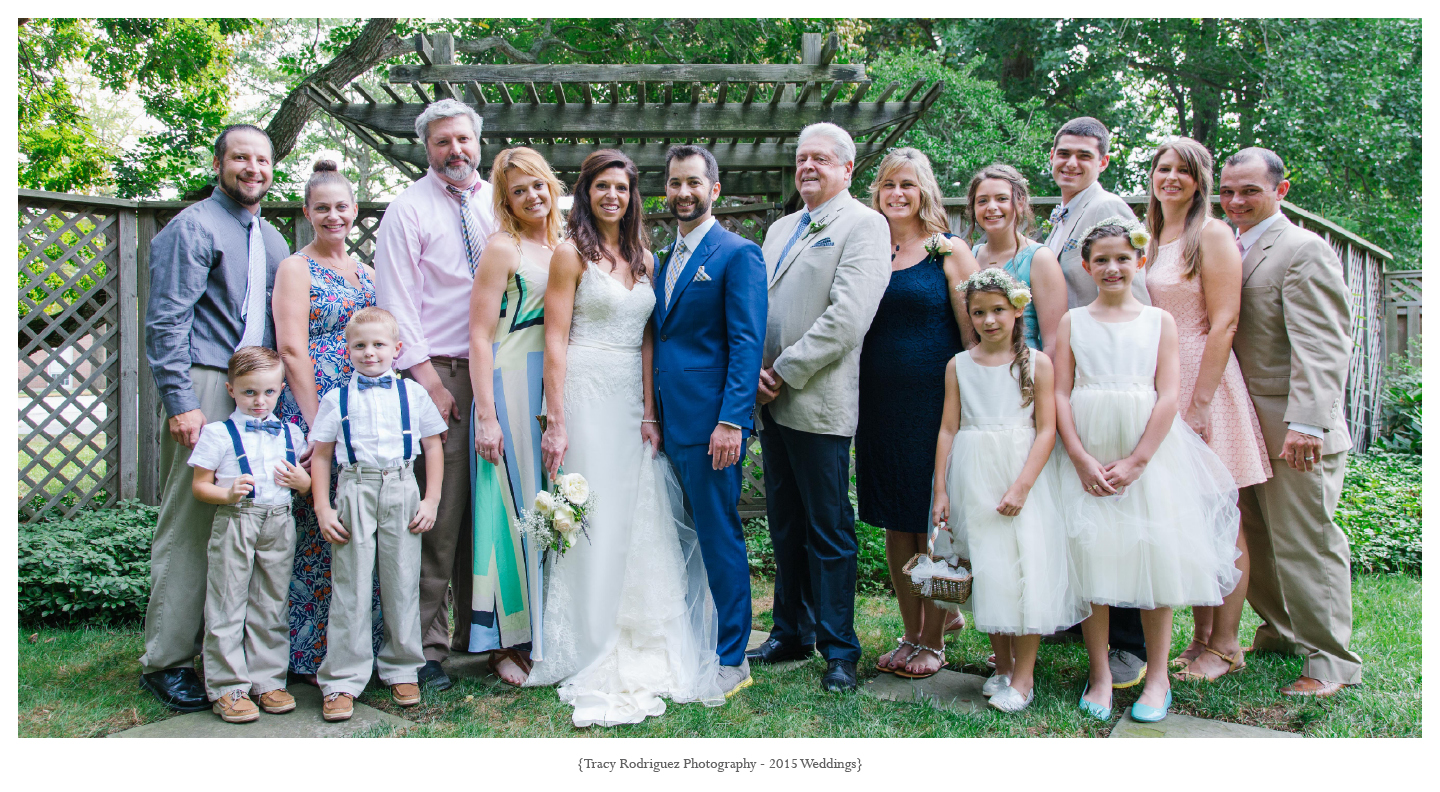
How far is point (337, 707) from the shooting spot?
2.96 meters

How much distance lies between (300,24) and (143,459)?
65.6 feet

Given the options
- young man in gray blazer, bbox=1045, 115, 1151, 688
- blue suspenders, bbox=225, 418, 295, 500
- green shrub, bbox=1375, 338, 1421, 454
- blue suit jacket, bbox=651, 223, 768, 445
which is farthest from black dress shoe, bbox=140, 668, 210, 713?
green shrub, bbox=1375, 338, 1421, 454

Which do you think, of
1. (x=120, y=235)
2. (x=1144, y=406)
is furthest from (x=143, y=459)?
(x=1144, y=406)

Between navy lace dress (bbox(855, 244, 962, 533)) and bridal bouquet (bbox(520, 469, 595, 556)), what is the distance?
3.89 ft

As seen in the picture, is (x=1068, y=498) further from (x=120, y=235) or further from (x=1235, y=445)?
(x=120, y=235)

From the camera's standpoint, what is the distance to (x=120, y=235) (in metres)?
5.25

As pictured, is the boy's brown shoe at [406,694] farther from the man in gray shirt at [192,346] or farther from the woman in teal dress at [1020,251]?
the woman in teal dress at [1020,251]

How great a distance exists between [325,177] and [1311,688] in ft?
13.7

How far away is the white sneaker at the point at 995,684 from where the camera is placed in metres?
3.10

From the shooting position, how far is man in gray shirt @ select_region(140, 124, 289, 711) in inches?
120

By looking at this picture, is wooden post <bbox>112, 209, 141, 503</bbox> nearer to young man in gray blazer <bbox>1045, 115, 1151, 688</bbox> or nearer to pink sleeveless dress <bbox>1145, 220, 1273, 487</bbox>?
young man in gray blazer <bbox>1045, 115, 1151, 688</bbox>

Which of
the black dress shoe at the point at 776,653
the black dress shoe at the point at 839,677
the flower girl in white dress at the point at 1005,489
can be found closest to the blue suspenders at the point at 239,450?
the black dress shoe at the point at 776,653

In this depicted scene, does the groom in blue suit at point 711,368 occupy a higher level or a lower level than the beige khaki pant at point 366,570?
higher

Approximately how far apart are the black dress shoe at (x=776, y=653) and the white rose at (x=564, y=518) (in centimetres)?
101
